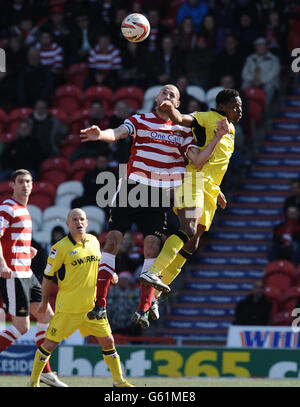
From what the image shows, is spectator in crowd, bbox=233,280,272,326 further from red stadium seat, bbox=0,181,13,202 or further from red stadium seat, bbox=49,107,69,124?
red stadium seat, bbox=49,107,69,124

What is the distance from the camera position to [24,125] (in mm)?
19141

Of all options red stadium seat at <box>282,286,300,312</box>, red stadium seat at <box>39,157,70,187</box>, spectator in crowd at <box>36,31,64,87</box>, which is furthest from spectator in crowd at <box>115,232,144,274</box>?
spectator in crowd at <box>36,31,64,87</box>

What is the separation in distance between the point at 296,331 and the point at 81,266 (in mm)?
4731

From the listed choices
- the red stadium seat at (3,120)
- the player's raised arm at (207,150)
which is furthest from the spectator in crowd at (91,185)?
the player's raised arm at (207,150)

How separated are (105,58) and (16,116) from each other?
84.3 inches

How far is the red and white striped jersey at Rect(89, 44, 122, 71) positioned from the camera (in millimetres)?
20469

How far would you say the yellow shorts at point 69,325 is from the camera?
1132 cm

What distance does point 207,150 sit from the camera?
1079cm

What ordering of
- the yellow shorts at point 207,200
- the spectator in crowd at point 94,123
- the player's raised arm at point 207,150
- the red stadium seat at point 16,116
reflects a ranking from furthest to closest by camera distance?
1. the red stadium seat at point 16,116
2. the spectator in crowd at point 94,123
3. the yellow shorts at point 207,200
4. the player's raised arm at point 207,150

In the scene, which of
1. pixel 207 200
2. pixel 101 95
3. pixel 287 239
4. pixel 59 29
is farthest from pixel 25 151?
pixel 207 200

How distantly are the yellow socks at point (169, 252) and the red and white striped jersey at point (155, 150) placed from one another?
58 centimetres

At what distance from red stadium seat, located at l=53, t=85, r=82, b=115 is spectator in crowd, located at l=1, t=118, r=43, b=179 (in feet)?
5.15

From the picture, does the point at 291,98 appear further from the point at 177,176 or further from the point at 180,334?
the point at 177,176

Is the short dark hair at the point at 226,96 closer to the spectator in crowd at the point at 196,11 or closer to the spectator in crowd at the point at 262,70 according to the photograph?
the spectator in crowd at the point at 262,70
